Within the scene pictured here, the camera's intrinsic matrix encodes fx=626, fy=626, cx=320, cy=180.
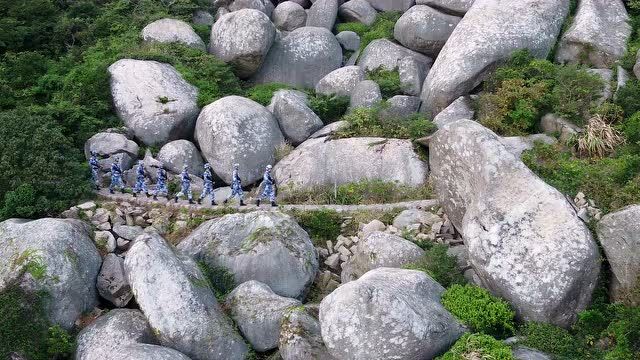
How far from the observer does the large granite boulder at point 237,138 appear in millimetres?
20812

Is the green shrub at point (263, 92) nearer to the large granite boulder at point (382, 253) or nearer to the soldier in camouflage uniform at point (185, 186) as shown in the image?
the soldier in camouflage uniform at point (185, 186)

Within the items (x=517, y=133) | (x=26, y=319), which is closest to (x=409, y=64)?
(x=517, y=133)

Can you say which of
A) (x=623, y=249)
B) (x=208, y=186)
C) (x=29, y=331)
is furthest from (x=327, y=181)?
(x=29, y=331)

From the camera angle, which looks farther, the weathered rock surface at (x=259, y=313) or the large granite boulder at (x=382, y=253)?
the large granite boulder at (x=382, y=253)

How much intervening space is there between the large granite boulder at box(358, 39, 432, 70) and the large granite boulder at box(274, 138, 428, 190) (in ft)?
20.0

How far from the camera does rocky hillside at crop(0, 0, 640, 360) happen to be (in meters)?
13.7

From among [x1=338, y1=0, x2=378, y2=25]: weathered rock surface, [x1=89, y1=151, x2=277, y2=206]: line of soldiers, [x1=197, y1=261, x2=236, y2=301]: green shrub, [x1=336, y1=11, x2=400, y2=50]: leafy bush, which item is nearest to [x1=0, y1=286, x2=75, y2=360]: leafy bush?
[x1=197, y1=261, x2=236, y2=301]: green shrub

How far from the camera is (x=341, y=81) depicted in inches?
954

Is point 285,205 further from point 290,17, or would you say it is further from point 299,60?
point 290,17

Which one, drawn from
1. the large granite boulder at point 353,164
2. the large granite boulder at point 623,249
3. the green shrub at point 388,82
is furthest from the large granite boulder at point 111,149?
the large granite boulder at point 623,249

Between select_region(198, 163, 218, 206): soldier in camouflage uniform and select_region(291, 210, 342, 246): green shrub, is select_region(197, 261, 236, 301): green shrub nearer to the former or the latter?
select_region(291, 210, 342, 246): green shrub

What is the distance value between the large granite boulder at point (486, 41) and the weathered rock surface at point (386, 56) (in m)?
2.38

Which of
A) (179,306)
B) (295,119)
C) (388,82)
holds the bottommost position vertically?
(179,306)

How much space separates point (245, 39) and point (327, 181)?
826 cm
